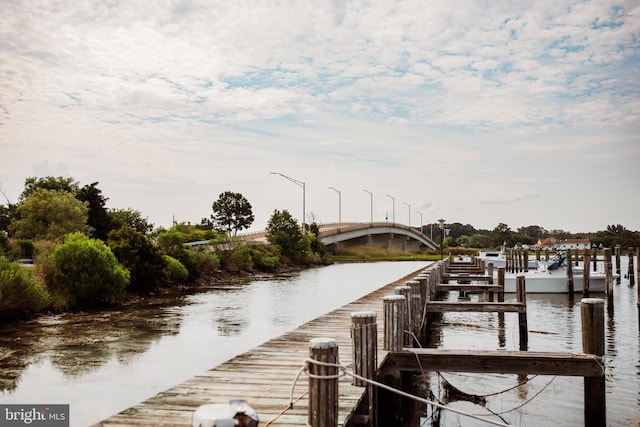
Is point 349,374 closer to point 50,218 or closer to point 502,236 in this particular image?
point 50,218

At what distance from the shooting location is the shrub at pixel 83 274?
23.9m

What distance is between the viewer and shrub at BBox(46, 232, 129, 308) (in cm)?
2389

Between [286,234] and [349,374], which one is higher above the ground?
[286,234]

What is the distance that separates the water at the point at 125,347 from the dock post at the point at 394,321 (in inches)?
178

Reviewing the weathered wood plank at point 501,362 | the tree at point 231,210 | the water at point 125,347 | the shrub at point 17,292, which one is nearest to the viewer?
the weathered wood plank at point 501,362

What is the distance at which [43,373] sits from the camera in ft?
41.1

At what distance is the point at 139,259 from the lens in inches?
1214

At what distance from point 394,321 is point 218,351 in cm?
752

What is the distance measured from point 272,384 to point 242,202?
4257 inches

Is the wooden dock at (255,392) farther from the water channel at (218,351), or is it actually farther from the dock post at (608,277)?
the dock post at (608,277)

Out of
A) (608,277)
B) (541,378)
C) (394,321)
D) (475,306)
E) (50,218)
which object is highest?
(50,218)

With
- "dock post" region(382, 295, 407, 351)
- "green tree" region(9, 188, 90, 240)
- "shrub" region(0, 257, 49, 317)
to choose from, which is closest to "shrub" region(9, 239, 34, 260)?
"green tree" region(9, 188, 90, 240)

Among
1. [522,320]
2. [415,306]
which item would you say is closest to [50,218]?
[522,320]

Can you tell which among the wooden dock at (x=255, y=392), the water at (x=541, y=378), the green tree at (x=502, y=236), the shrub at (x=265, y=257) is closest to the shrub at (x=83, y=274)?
the water at (x=541, y=378)
